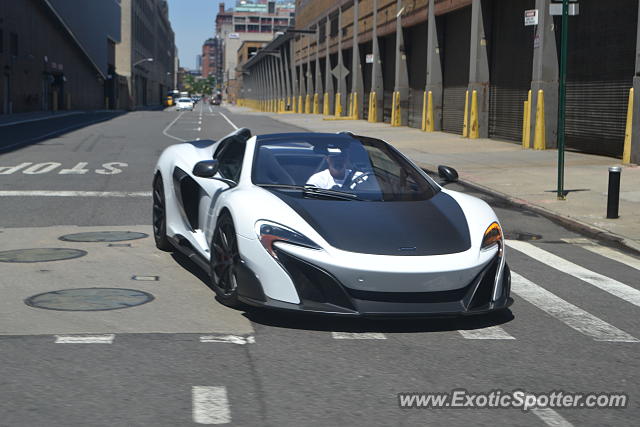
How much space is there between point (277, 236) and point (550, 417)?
2331 millimetres

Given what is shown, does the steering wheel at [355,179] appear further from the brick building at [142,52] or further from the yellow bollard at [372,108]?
the brick building at [142,52]

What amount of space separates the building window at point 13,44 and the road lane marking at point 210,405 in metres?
62.1

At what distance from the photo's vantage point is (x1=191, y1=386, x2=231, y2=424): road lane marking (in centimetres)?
440

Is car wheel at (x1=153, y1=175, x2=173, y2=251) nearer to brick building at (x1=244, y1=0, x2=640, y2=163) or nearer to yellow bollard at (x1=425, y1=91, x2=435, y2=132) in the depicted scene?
brick building at (x1=244, y1=0, x2=640, y2=163)

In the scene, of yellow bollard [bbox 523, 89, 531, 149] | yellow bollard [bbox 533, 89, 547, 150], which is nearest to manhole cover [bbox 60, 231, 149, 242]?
yellow bollard [bbox 533, 89, 547, 150]

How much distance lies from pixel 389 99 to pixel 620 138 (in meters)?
27.7

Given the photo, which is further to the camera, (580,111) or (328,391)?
(580,111)

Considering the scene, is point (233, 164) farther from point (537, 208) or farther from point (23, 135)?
point (23, 135)

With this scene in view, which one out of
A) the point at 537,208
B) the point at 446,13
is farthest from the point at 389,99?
the point at 537,208

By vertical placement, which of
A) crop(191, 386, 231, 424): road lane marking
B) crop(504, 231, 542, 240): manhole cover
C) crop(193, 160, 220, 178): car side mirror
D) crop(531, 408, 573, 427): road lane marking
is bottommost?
crop(504, 231, 542, 240): manhole cover

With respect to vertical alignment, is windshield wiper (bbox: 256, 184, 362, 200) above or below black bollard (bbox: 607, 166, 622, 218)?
above

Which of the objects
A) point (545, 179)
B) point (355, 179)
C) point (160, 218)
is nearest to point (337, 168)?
point (355, 179)

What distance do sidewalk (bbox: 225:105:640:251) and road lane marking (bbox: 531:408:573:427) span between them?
649 cm

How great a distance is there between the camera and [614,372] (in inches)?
212
